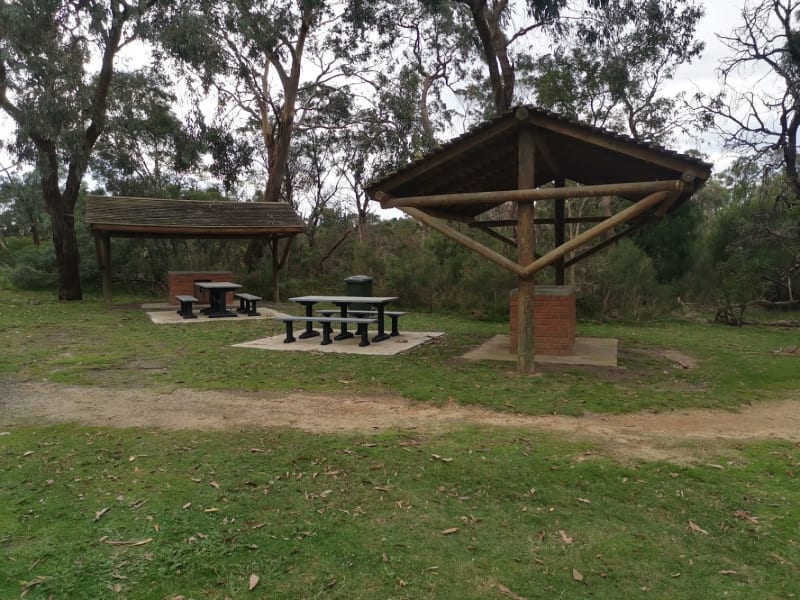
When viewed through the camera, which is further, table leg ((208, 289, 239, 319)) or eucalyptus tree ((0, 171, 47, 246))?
eucalyptus tree ((0, 171, 47, 246))

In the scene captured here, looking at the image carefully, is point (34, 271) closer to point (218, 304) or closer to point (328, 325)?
point (218, 304)

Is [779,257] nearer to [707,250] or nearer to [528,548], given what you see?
[707,250]

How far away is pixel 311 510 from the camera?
338 centimetres

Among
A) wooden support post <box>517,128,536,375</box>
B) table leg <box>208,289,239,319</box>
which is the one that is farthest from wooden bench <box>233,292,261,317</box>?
wooden support post <box>517,128,536,375</box>

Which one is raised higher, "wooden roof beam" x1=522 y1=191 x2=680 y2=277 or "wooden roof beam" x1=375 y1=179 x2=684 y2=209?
"wooden roof beam" x1=375 y1=179 x2=684 y2=209

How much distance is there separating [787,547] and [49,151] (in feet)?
66.3

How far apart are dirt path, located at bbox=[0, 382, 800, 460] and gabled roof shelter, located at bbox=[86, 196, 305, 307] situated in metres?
10.0

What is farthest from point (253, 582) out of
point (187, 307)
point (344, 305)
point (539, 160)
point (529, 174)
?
point (187, 307)

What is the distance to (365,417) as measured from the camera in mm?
5375

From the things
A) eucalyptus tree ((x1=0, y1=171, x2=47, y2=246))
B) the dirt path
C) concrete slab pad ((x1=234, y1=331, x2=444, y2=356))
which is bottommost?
the dirt path

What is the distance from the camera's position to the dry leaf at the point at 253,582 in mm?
2620

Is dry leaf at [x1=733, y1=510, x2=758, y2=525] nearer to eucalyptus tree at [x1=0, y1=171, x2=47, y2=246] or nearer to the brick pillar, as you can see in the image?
the brick pillar

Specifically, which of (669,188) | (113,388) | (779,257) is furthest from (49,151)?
(779,257)

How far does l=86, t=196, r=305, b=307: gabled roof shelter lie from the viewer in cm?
1531
